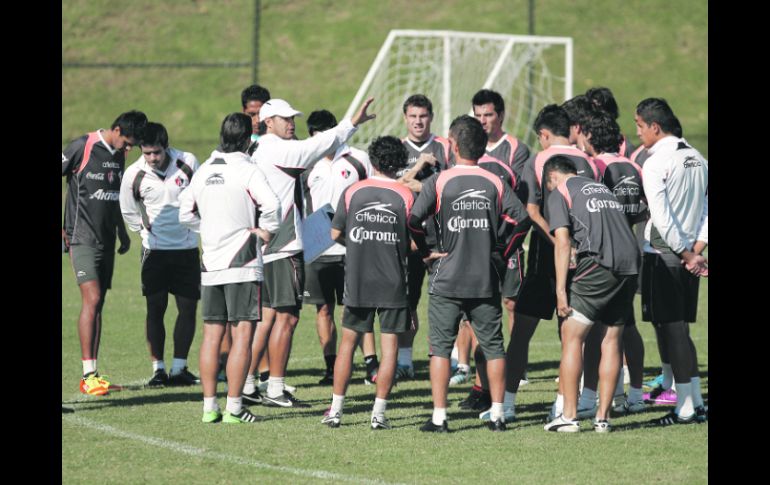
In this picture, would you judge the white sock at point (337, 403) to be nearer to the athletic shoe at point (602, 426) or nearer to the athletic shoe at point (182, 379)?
the athletic shoe at point (602, 426)

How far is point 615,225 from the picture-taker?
834 cm

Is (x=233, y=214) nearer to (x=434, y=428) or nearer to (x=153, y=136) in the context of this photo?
(x=153, y=136)

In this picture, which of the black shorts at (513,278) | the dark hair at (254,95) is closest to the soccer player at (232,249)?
the dark hair at (254,95)

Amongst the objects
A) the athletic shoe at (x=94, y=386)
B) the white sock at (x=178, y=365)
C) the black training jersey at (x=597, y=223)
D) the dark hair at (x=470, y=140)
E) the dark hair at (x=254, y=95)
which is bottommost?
the athletic shoe at (x=94, y=386)

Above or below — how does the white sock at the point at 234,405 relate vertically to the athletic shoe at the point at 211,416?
above

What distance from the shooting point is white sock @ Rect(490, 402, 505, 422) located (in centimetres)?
846

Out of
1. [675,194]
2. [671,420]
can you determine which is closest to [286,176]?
[675,194]

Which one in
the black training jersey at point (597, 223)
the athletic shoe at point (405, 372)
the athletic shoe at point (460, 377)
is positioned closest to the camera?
the black training jersey at point (597, 223)

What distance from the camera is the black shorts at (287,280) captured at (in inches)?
381

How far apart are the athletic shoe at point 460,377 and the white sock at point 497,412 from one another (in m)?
2.29

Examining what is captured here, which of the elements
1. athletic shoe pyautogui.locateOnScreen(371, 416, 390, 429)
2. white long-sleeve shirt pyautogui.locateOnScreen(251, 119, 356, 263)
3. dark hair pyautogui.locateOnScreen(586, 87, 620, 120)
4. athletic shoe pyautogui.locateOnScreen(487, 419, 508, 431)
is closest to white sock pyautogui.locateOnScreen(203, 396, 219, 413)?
athletic shoe pyautogui.locateOnScreen(371, 416, 390, 429)

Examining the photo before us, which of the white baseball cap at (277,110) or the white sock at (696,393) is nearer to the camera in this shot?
the white sock at (696,393)

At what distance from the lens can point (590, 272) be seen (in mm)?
8344

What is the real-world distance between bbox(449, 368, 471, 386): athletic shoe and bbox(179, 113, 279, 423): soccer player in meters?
2.67
